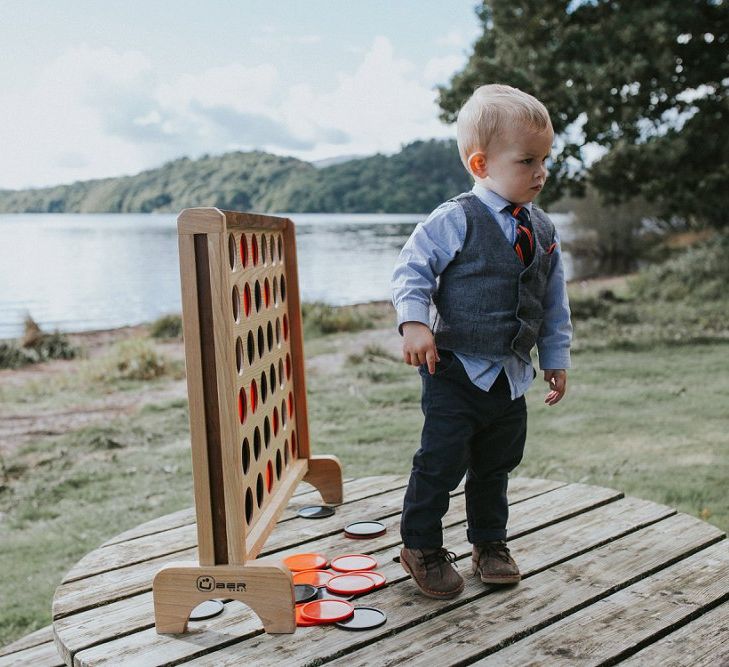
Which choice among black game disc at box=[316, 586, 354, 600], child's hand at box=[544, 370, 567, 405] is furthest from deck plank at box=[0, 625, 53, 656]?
child's hand at box=[544, 370, 567, 405]

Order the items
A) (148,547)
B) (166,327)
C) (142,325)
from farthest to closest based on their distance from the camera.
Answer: (142,325)
(166,327)
(148,547)

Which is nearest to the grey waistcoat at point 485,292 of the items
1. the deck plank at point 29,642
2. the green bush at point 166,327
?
the deck plank at point 29,642

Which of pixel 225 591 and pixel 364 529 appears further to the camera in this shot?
pixel 364 529

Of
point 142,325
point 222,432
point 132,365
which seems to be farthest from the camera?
point 142,325

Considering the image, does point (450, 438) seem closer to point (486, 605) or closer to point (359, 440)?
point (486, 605)

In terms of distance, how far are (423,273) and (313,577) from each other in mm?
948

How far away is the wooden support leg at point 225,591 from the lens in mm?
2082

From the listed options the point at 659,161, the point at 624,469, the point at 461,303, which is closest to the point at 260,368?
the point at 461,303

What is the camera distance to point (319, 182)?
25906 mm

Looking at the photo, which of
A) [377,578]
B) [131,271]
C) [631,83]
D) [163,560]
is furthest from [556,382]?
[131,271]

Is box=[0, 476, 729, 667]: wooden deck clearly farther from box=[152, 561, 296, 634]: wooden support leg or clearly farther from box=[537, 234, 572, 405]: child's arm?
box=[537, 234, 572, 405]: child's arm

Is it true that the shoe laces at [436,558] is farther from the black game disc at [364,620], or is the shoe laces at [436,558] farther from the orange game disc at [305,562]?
the orange game disc at [305,562]

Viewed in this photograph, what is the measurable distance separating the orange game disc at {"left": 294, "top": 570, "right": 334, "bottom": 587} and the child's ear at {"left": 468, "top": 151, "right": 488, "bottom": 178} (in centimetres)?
125

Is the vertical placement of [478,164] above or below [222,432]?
above
